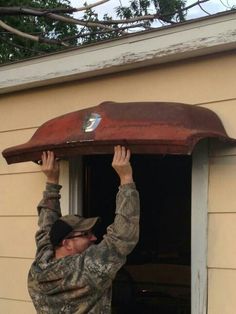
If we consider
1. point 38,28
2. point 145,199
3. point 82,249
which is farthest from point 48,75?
point 38,28

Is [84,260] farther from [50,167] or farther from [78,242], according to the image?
[50,167]

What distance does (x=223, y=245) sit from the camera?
124 inches

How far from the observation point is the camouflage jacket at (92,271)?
2734 mm

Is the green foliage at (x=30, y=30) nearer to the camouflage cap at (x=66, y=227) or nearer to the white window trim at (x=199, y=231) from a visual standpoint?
the white window trim at (x=199, y=231)

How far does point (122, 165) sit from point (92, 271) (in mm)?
534

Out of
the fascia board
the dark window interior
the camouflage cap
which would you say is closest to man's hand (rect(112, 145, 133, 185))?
the camouflage cap

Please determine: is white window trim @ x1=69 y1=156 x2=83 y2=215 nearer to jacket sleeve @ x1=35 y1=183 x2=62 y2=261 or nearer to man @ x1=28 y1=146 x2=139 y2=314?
jacket sleeve @ x1=35 y1=183 x2=62 y2=261

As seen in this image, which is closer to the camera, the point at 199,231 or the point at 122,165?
the point at 122,165

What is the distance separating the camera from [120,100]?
3719 mm

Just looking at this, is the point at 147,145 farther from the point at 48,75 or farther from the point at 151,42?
the point at 48,75

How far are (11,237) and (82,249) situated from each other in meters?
1.54

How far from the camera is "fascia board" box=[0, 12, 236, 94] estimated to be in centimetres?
314

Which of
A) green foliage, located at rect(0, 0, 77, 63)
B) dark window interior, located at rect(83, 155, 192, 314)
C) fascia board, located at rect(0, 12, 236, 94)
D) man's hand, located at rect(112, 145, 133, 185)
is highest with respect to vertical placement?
green foliage, located at rect(0, 0, 77, 63)

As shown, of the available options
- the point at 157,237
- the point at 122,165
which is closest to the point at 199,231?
the point at 122,165
